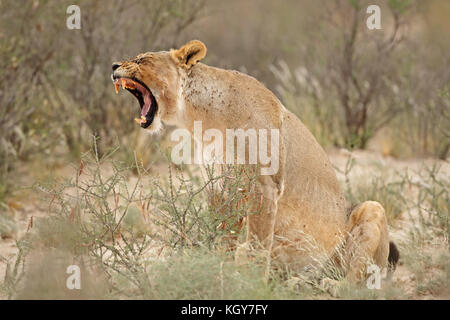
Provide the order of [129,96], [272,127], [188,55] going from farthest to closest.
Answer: [129,96] → [188,55] → [272,127]

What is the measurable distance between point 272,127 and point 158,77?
918 mm

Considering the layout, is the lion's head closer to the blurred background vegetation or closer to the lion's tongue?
the lion's tongue

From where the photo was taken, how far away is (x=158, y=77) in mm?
4762

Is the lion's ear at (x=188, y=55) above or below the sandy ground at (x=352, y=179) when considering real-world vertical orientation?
above

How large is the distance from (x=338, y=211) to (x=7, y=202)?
13.7 feet

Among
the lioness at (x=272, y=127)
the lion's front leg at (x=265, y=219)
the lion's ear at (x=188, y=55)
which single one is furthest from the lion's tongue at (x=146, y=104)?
the lion's front leg at (x=265, y=219)

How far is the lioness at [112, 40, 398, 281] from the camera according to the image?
4.67 meters

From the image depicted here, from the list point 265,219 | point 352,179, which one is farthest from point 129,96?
point 265,219

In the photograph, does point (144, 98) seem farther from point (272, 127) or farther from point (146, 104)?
point (272, 127)

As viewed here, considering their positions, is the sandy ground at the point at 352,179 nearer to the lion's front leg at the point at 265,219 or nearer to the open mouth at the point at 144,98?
the lion's front leg at the point at 265,219

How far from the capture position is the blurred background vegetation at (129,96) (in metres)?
8.36

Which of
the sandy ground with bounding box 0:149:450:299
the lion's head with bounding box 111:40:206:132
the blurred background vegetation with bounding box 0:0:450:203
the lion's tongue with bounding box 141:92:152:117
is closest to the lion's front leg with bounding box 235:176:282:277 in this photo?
the lion's head with bounding box 111:40:206:132

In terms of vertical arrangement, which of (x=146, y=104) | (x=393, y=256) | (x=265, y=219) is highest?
(x=146, y=104)
